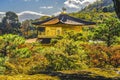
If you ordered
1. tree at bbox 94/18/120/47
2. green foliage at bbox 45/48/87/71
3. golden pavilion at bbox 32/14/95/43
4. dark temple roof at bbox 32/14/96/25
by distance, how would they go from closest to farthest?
green foliage at bbox 45/48/87/71
tree at bbox 94/18/120/47
golden pavilion at bbox 32/14/95/43
dark temple roof at bbox 32/14/96/25

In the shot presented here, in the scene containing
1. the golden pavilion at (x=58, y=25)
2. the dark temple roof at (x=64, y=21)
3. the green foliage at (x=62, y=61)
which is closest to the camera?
the green foliage at (x=62, y=61)

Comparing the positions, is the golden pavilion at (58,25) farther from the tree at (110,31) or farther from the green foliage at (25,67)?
the green foliage at (25,67)

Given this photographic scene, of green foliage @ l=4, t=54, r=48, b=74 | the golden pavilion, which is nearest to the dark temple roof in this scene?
the golden pavilion

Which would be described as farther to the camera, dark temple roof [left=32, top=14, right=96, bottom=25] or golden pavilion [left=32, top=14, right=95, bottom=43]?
dark temple roof [left=32, top=14, right=96, bottom=25]

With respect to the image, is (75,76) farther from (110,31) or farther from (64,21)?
(64,21)

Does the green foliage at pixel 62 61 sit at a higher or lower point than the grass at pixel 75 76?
lower

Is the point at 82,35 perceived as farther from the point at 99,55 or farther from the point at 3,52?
the point at 3,52

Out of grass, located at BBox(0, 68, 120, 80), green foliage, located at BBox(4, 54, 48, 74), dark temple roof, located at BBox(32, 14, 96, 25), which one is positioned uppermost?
dark temple roof, located at BBox(32, 14, 96, 25)

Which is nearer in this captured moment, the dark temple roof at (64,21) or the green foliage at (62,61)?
the green foliage at (62,61)

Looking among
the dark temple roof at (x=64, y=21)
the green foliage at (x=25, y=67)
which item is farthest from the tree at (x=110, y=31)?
the dark temple roof at (x=64, y=21)

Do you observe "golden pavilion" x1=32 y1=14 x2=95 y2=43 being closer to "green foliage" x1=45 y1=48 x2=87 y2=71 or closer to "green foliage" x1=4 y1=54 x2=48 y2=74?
"green foliage" x1=4 y1=54 x2=48 y2=74

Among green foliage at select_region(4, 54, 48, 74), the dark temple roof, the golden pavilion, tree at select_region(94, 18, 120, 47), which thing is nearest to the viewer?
Answer: green foliage at select_region(4, 54, 48, 74)

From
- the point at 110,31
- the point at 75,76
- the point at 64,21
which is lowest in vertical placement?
the point at 110,31

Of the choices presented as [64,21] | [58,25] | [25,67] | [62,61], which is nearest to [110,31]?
[25,67]
